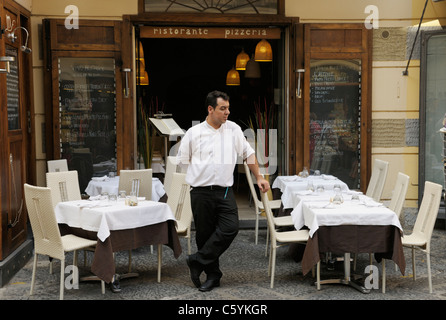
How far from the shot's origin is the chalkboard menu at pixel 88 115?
826 cm

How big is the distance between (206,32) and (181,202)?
3083 millimetres

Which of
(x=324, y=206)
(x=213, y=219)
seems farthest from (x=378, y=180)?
(x=213, y=219)

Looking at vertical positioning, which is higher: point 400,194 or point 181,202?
point 400,194

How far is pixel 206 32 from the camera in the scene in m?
8.64

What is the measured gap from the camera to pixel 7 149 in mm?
6238

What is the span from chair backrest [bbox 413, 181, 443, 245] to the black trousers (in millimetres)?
1743

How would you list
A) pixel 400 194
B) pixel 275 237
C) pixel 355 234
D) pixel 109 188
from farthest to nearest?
pixel 109 188 → pixel 400 194 → pixel 275 237 → pixel 355 234

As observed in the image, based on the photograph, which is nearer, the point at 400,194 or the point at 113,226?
the point at 113,226

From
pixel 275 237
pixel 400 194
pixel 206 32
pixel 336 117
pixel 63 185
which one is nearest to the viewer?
pixel 275 237

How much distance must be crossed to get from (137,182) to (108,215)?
155 cm

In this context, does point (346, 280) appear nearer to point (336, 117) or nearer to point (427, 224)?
point (427, 224)

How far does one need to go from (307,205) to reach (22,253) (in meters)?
2.98

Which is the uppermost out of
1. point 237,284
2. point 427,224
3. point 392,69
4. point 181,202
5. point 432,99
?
point 392,69

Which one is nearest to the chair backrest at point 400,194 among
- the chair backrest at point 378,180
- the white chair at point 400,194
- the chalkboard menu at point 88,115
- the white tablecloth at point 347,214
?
the white chair at point 400,194
